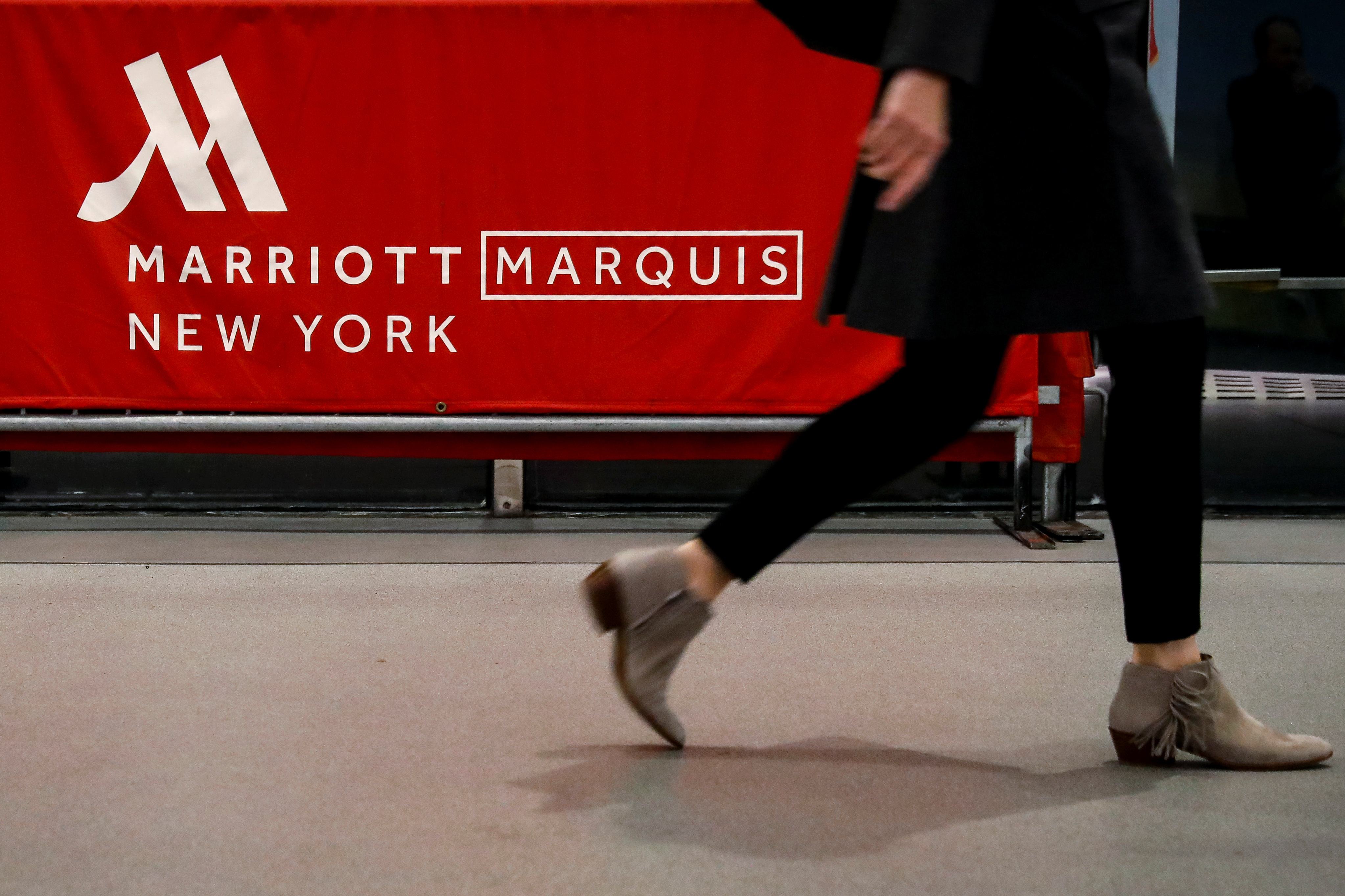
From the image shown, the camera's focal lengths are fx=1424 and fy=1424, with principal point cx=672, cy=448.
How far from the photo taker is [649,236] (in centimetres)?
303

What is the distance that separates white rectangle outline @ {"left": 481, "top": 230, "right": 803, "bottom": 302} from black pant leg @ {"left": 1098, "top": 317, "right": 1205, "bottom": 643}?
58.9 inches

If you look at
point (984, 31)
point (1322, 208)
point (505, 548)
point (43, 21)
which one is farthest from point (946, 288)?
point (1322, 208)

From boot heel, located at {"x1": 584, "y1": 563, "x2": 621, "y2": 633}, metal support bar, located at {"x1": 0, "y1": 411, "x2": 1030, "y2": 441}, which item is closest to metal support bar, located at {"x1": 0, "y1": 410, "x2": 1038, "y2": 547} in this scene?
metal support bar, located at {"x1": 0, "y1": 411, "x2": 1030, "y2": 441}

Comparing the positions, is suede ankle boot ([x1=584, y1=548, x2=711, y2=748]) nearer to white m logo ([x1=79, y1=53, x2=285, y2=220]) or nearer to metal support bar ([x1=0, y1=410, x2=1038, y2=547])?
metal support bar ([x1=0, y1=410, x2=1038, y2=547])

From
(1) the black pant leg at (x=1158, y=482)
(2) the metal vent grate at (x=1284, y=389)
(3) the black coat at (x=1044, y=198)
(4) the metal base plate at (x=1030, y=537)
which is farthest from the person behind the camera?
(2) the metal vent grate at (x=1284, y=389)

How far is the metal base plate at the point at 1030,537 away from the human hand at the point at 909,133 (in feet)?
5.91

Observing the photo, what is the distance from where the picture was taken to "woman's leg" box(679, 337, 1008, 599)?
1493 millimetres

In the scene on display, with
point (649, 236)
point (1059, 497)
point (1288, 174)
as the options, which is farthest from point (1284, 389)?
point (649, 236)

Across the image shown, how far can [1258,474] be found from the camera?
154 inches

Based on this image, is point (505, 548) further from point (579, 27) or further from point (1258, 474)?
point (1258, 474)

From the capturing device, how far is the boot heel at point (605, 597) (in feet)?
4.90

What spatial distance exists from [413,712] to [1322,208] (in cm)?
370

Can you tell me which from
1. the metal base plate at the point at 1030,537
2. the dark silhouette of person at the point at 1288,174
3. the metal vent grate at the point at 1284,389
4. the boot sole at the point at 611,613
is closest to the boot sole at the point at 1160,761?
the boot sole at the point at 611,613

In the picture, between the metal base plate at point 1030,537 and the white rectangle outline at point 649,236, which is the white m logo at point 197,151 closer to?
the white rectangle outline at point 649,236
